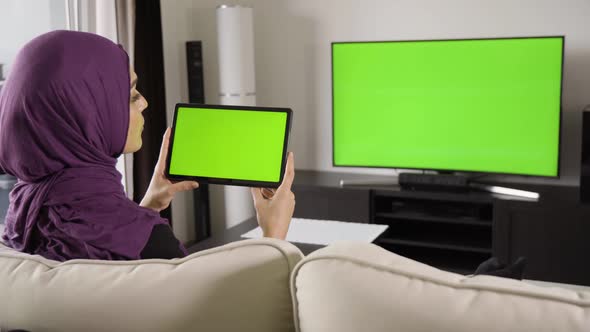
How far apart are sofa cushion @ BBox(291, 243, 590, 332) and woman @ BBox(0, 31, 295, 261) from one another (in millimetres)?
481

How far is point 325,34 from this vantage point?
484 cm

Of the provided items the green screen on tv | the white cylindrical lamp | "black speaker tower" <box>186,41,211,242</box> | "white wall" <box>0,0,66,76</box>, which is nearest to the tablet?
the green screen on tv

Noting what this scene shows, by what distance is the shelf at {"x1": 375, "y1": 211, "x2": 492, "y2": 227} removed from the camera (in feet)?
13.6

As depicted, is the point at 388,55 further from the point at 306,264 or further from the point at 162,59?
the point at 306,264

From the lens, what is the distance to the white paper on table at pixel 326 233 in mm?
2822

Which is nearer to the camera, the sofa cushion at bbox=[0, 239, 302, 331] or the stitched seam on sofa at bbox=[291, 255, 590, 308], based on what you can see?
the stitched seam on sofa at bbox=[291, 255, 590, 308]

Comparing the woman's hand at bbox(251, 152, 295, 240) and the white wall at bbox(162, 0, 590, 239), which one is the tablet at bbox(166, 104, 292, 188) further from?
the white wall at bbox(162, 0, 590, 239)

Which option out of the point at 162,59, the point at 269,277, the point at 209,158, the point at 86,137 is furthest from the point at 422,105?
the point at 269,277

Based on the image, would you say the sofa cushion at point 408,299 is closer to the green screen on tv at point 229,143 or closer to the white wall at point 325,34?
the green screen on tv at point 229,143

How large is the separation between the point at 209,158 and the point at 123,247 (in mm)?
658

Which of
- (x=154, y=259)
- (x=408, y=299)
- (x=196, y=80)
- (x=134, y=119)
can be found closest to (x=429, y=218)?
(x=196, y=80)

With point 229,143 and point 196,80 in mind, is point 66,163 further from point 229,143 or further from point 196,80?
point 196,80

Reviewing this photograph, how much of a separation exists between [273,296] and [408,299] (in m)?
0.21

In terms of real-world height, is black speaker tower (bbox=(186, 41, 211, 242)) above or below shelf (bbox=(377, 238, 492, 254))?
above
